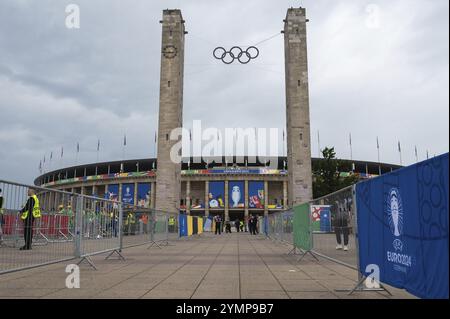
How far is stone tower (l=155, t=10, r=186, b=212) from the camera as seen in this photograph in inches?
1987

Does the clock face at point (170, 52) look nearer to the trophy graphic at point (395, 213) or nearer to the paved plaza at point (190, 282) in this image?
the paved plaza at point (190, 282)

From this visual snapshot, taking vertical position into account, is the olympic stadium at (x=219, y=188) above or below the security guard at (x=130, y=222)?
above

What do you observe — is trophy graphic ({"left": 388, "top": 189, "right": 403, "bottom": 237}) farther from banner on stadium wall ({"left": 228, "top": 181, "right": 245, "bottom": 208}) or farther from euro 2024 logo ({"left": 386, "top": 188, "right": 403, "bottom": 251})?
banner on stadium wall ({"left": 228, "top": 181, "right": 245, "bottom": 208})

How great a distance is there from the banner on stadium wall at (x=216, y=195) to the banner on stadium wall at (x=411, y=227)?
76.8 m

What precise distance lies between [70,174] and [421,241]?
106m

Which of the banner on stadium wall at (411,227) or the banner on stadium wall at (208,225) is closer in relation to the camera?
the banner on stadium wall at (411,227)

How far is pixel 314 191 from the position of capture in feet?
180

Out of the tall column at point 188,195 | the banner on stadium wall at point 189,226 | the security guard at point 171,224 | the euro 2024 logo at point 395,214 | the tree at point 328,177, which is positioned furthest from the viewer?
the tall column at point 188,195

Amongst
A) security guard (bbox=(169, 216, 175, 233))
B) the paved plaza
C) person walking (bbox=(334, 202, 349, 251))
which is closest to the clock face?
security guard (bbox=(169, 216, 175, 233))

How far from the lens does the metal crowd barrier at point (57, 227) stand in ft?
25.2

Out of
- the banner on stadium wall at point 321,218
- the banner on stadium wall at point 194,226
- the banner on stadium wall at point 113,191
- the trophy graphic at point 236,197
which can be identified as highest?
the banner on stadium wall at point 113,191

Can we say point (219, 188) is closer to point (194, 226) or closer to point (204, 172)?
point (204, 172)

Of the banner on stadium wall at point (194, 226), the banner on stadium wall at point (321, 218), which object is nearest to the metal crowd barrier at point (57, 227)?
the banner on stadium wall at point (321, 218)

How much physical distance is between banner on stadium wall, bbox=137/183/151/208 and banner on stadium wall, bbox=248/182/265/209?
20584 millimetres
